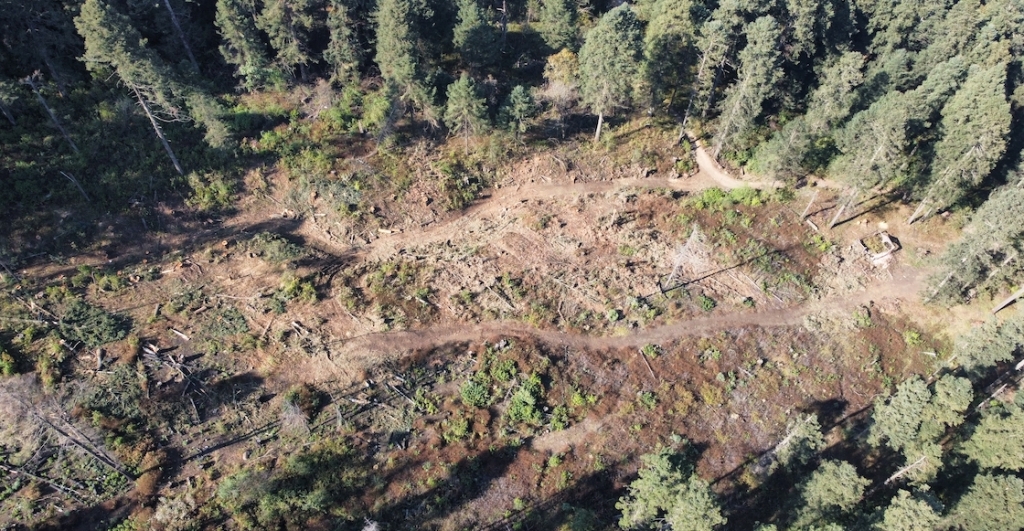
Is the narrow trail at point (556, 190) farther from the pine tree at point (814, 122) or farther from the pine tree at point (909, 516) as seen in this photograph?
the pine tree at point (909, 516)

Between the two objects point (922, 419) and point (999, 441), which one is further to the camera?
point (922, 419)

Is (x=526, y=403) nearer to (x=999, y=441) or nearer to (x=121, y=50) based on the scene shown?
(x=999, y=441)

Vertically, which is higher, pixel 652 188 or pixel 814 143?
pixel 814 143

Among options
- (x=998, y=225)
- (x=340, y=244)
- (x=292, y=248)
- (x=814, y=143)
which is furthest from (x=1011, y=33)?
(x=292, y=248)

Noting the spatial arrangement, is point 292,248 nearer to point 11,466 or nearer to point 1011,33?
point 11,466

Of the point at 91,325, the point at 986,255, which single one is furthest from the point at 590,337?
the point at 91,325

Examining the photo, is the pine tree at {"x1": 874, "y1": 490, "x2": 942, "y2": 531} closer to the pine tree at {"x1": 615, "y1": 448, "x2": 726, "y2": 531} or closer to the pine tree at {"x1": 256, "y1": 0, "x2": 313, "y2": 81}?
the pine tree at {"x1": 615, "y1": 448, "x2": 726, "y2": 531}

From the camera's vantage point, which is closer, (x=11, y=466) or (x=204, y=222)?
(x=11, y=466)
